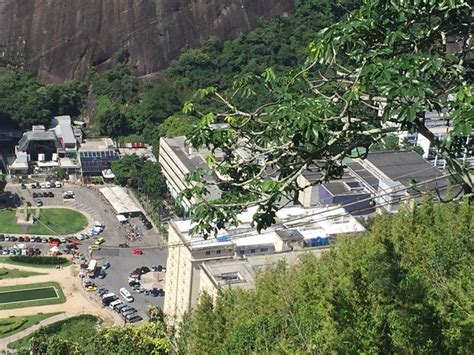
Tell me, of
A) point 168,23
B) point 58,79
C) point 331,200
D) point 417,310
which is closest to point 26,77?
point 58,79

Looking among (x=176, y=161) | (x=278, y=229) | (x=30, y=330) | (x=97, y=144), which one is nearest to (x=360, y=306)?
(x=278, y=229)

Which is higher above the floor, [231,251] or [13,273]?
[13,273]

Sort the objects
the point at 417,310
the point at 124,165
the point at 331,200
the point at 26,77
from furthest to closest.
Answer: the point at 26,77 < the point at 124,165 < the point at 331,200 < the point at 417,310

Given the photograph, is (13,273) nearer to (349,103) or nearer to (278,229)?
(278,229)

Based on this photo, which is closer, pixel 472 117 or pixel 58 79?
pixel 472 117

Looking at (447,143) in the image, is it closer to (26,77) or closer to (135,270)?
(135,270)

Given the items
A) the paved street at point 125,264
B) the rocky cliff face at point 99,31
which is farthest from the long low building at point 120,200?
the rocky cliff face at point 99,31
